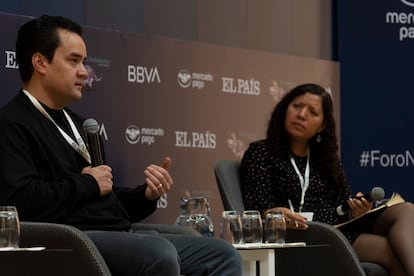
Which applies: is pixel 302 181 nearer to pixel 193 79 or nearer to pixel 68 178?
pixel 193 79

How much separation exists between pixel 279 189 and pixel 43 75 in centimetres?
166

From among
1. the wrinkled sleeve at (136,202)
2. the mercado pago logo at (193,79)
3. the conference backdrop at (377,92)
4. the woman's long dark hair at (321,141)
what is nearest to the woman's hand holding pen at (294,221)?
the woman's long dark hair at (321,141)

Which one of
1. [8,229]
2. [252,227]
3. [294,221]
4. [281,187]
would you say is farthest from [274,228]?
[8,229]

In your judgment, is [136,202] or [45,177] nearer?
[45,177]

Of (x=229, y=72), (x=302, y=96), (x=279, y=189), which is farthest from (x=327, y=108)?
(x=229, y=72)

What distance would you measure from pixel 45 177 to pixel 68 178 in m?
0.10

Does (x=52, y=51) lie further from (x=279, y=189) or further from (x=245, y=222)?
(x=279, y=189)

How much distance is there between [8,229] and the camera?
2.88 m

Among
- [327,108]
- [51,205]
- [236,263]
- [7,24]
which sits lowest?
[236,263]

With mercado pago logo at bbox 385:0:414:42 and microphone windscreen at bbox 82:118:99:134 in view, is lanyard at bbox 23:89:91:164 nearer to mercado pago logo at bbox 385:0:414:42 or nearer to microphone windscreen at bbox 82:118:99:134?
microphone windscreen at bbox 82:118:99:134

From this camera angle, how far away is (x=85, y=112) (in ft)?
16.8

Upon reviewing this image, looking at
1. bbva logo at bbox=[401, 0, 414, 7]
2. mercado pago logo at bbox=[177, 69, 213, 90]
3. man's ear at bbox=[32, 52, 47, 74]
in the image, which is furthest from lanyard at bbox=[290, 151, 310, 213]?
bbva logo at bbox=[401, 0, 414, 7]

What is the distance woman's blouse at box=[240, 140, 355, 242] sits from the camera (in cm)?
471

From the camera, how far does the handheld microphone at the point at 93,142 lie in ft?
11.5
